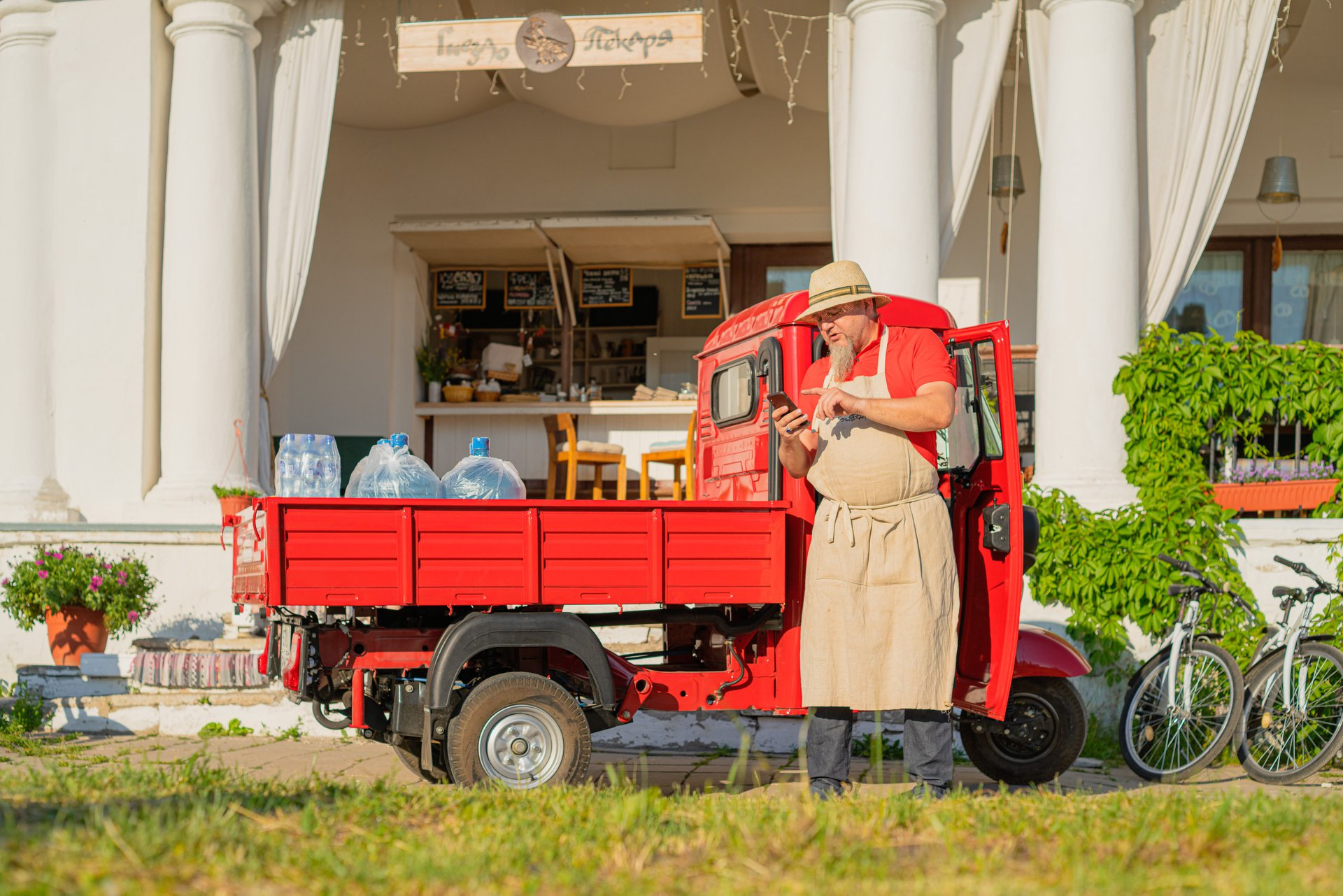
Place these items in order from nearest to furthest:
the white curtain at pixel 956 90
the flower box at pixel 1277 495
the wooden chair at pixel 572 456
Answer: the flower box at pixel 1277 495
the white curtain at pixel 956 90
the wooden chair at pixel 572 456

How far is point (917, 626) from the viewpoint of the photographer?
4750 millimetres

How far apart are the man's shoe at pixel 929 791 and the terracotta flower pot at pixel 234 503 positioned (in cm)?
552

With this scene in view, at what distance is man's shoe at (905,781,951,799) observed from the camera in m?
4.35

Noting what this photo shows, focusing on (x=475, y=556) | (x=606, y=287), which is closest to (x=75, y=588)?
(x=475, y=556)

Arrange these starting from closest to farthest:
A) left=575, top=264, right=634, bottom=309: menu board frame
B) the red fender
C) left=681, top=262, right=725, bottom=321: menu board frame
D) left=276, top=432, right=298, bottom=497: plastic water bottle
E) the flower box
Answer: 1. left=276, top=432, right=298, bottom=497: plastic water bottle
2. the red fender
3. the flower box
4. left=681, top=262, right=725, bottom=321: menu board frame
5. left=575, top=264, right=634, bottom=309: menu board frame

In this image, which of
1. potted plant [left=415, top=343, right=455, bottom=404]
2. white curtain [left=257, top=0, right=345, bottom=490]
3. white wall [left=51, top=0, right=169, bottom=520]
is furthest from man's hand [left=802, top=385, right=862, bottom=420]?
potted plant [left=415, top=343, right=455, bottom=404]

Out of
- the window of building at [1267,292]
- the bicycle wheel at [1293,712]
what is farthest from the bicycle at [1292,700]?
the window of building at [1267,292]

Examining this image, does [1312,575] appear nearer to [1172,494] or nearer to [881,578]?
[1172,494]

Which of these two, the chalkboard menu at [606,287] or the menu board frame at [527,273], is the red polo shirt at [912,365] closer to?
the chalkboard menu at [606,287]

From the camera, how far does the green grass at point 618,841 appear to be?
2840 millimetres

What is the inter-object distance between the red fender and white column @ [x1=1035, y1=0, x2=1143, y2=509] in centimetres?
245

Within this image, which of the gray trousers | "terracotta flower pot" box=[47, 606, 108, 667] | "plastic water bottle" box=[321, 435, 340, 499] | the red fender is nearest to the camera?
the gray trousers

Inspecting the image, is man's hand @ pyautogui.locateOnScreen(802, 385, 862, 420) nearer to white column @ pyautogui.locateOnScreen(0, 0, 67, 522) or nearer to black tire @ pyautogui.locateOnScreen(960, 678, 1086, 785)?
black tire @ pyautogui.locateOnScreen(960, 678, 1086, 785)

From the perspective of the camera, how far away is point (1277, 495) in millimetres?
8117
